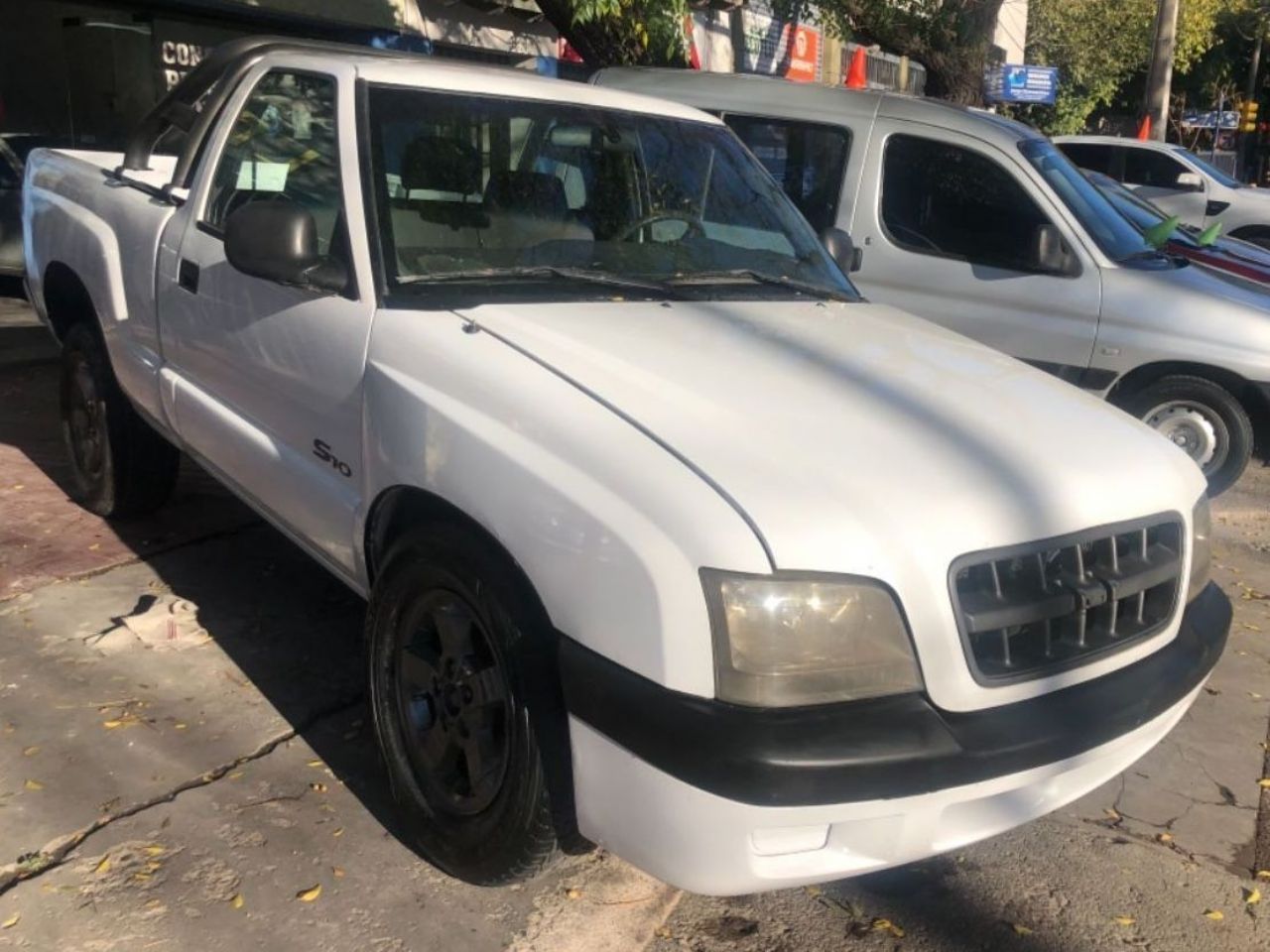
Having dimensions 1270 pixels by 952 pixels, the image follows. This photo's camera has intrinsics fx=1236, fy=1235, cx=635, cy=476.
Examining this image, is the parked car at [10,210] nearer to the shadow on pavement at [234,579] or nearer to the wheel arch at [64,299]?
the shadow on pavement at [234,579]

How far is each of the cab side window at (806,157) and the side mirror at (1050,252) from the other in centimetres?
112

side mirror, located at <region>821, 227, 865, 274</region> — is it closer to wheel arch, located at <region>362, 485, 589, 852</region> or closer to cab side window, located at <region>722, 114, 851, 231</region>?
wheel arch, located at <region>362, 485, 589, 852</region>

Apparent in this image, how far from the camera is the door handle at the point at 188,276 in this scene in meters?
3.97

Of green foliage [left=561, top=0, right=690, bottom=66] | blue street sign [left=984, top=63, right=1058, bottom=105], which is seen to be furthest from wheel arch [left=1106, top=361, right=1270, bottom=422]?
Result: blue street sign [left=984, top=63, right=1058, bottom=105]


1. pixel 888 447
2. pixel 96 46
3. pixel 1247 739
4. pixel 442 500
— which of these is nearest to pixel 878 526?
pixel 888 447

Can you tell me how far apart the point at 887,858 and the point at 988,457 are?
86 centimetres

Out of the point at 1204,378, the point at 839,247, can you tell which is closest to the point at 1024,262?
the point at 1204,378

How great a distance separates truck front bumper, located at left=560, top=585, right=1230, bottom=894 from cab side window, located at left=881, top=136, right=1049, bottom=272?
4.42m

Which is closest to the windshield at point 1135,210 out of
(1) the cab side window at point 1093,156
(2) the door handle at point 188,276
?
(2) the door handle at point 188,276

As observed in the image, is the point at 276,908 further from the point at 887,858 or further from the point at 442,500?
the point at 887,858

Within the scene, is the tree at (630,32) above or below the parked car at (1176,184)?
above

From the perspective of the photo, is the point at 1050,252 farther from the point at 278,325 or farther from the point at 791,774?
the point at 791,774

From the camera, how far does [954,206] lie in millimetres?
6617

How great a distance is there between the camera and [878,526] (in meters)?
2.35
